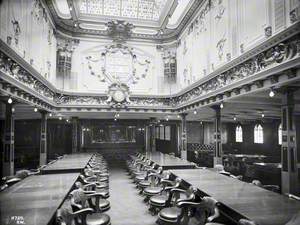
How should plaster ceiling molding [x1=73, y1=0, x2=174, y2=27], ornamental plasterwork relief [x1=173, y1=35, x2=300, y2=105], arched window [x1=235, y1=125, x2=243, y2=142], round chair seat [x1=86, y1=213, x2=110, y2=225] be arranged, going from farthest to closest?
arched window [x1=235, y1=125, x2=243, y2=142]
plaster ceiling molding [x1=73, y1=0, x2=174, y2=27]
ornamental plasterwork relief [x1=173, y1=35, x2=300, y2=105]
round chair seat [x1=86, y1=213, x2=110, y2=225]

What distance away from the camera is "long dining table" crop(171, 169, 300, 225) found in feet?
9.89

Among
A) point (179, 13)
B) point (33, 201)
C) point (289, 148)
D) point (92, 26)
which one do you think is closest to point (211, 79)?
point (289, 148)

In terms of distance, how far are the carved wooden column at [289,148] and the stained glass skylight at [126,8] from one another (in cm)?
944

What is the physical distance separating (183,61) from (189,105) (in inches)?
134

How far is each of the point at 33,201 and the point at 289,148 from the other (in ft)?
18.6

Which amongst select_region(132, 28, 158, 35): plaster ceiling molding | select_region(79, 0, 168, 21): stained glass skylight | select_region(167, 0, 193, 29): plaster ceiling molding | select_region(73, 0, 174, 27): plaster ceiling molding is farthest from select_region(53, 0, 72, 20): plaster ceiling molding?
select_region(167, 0, 193, 29): plaster ceiling molding

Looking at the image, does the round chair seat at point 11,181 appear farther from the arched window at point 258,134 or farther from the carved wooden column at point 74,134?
the arched window at point 258,134

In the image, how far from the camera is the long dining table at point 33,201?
2.92m

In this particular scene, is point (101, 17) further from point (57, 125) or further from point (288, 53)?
point (288, 53)

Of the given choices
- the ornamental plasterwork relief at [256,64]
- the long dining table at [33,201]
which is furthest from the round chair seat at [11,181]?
the ornamental plasterwork relief at [256,64]

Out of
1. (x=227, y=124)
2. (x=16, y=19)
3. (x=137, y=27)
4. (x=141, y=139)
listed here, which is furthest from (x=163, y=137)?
(x=16, y=19)

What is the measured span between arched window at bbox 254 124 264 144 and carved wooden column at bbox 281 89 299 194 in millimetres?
13386

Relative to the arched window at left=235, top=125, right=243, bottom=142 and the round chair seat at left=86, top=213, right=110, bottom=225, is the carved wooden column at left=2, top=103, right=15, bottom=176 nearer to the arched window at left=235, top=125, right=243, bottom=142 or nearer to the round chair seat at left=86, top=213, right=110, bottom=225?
the round chair seat at left=86, top=213, right=110, bottom=225

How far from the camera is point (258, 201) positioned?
12.1 feet
